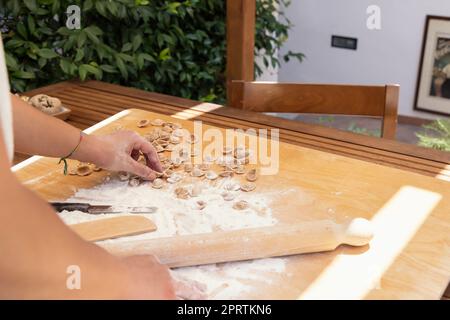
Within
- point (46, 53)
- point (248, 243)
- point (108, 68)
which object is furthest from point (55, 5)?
point (248, 243)

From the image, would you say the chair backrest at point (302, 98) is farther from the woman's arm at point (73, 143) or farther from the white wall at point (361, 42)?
the white wall at point (361, 42)

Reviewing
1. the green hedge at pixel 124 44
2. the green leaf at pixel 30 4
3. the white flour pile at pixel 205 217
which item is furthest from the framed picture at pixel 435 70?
the white flour pile at pixel 205 217

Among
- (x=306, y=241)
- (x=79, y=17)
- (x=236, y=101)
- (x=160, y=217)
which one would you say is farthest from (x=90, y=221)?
(x=79, y=17)

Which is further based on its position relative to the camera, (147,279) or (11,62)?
(11,62)

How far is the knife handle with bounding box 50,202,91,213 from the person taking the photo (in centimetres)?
100

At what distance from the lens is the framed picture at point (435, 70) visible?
4.29m

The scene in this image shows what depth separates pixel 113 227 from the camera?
933 mm

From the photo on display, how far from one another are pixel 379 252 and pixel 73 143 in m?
0.62

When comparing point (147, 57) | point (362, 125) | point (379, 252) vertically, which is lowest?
point (362, 125)

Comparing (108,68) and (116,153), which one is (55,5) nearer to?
(108,68)

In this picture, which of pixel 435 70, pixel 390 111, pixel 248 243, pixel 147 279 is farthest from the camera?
pixel 435 70

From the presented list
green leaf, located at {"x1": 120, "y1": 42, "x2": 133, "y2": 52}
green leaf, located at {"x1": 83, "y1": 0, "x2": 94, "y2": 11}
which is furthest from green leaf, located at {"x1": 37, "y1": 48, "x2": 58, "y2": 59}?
green leaf, located at {"x1": 120, "y1": 42, "x2": 133, "y2": 52}
